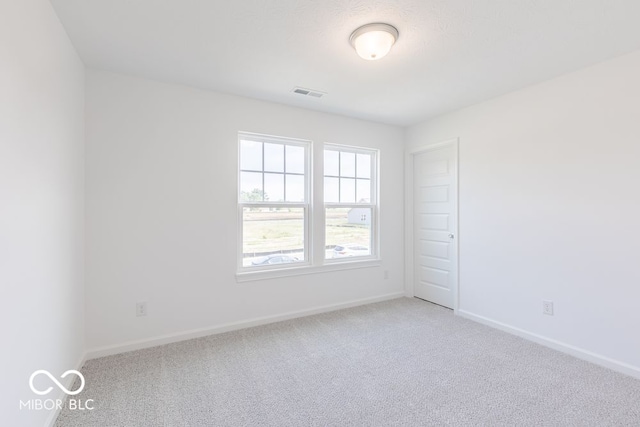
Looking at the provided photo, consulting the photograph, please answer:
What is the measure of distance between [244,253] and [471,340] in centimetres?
246

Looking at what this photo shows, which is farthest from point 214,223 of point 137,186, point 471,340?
point 471,340

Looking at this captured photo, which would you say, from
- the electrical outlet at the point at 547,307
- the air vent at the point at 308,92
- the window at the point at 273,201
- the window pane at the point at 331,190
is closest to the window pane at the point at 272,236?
the window at the point at 273,201

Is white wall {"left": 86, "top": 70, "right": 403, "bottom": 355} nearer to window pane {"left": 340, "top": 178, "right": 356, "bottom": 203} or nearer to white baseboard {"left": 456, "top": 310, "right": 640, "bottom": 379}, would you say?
window pane {"left": 340, "top": 178, "right": 356, "bottom": 203}

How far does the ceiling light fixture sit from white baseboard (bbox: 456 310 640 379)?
9.59 ft

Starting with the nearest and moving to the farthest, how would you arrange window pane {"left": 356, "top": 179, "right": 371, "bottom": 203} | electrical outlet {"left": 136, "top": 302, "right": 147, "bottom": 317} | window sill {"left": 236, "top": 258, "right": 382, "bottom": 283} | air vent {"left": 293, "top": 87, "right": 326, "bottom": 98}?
electrical outlet {"left": 136, "top": 302, "right": 147, "bottom": 317}, air vent {"left": 293, "top": 87, "right": 326, "bottom": 98}, window sill {"left": 236, "top": 258, "right": 382, "bottom": 283}, window pane {"left": 356, "top": 179, "right": 371, "bottom": 203}

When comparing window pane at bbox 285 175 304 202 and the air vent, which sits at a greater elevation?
the air vent

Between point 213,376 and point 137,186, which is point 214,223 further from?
point 213,376

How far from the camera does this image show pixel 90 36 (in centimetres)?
207

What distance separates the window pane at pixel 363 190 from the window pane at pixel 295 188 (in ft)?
2.83

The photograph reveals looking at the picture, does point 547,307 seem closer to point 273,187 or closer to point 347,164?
point 347,164

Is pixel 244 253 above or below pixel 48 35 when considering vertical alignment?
below

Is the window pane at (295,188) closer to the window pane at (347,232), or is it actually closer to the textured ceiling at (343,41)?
the window pane at (347,232)

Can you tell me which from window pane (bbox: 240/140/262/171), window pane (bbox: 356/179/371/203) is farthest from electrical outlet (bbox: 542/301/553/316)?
window pane (bbox: 240/140/262/171)

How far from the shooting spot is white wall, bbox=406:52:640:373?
2311 mm
